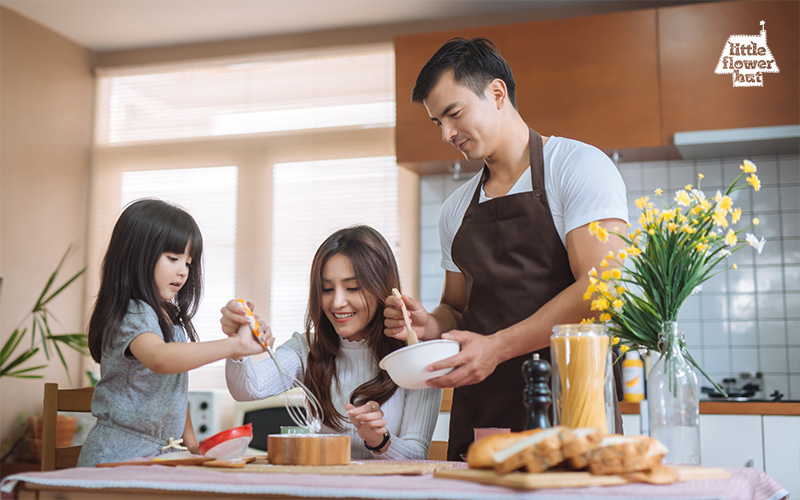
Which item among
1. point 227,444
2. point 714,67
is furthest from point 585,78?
point 227,444

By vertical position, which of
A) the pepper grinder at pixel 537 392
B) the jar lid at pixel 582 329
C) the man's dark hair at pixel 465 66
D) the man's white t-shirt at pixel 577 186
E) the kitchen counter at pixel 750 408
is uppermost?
the man's dark hair at pixel 465 66

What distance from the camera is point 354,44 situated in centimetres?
379

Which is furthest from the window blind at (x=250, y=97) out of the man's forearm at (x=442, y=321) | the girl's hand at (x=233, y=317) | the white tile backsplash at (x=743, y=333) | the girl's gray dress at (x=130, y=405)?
the girl's hand at (x=233, y=317)

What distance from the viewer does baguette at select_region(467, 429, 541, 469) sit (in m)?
0.83

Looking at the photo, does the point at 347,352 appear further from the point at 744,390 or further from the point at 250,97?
the point at 250,97

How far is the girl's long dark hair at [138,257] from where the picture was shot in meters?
1.59

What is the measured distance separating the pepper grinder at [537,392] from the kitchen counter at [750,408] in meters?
1.86

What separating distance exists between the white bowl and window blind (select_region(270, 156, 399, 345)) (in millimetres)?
2513

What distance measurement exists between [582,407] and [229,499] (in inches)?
17.2

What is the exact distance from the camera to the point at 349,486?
80cm

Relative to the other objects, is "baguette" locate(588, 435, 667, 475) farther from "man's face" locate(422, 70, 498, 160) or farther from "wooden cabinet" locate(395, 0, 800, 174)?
"wooden cabinet" locate(395, 0, 800, 174)

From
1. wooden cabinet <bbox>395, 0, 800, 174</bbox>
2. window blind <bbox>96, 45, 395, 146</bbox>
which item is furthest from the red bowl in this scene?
window blind <bbox>96, 45, 395, 146</bbox>

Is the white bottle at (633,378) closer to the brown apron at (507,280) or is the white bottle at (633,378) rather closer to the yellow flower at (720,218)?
the brown apron at (507,280)

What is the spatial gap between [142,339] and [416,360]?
0.62 meters
